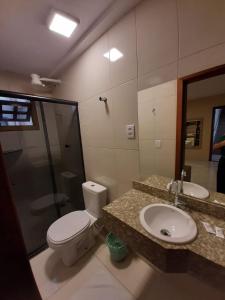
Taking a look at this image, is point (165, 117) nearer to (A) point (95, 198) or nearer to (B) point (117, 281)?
(A) point (95, 198)

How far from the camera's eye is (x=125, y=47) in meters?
1.24

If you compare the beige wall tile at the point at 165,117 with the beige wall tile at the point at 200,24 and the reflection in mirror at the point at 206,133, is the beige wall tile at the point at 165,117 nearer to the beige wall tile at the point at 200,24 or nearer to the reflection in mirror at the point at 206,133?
the reflection in mirror at the point at 206,133

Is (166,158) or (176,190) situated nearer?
(176,190)

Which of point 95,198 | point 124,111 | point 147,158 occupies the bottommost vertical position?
point 95,198

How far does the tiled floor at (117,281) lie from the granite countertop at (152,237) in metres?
0.81

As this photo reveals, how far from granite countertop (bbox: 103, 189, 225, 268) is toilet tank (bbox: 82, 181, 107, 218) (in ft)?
1.81

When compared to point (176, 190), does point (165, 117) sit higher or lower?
higher

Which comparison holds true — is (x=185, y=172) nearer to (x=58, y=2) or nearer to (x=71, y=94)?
(x=58, y=2)

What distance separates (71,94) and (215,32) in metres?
1.72

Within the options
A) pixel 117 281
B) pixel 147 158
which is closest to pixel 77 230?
pixel 117 281

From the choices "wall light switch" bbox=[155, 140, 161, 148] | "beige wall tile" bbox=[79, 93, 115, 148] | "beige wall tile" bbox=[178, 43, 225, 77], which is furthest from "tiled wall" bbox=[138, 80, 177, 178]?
"beige wall tile" bbox=[79, 93, 115, 148]

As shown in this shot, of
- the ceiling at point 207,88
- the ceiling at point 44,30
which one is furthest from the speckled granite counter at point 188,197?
the ceiling at point 44,30

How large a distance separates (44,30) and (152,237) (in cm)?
192

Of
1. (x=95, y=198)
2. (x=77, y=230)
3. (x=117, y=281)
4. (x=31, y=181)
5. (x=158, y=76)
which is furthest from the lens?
(x=31, y=181)
